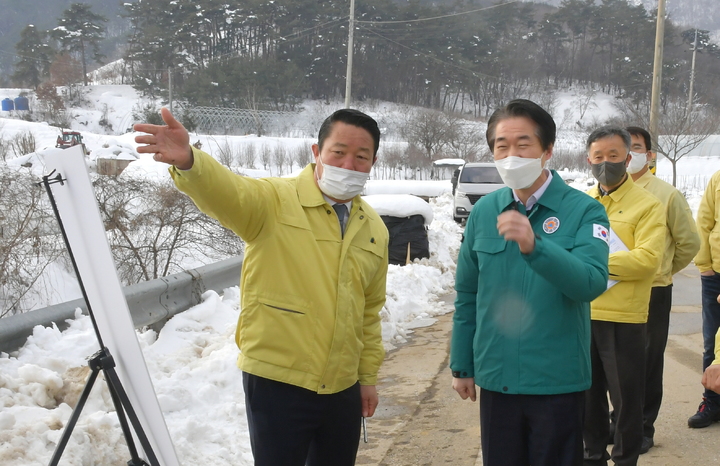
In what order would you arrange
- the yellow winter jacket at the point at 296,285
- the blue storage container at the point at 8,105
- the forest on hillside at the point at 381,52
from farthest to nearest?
the forest on hillside at the point at 381,52, the blue storage container at the point at 8,105, the yellow winter jacket at the point at 296,285

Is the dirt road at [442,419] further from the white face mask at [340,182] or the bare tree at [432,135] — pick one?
the bare tree at [432,135]

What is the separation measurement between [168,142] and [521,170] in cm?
148

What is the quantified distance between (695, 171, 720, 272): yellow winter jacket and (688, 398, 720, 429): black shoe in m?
1.09

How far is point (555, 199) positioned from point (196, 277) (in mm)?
4491

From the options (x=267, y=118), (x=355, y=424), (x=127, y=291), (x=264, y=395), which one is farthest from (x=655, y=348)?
(x=267, y=118)

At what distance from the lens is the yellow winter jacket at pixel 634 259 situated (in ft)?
12.6

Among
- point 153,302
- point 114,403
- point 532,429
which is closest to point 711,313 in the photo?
point 532,429

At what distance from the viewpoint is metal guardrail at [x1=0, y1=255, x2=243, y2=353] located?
14.5 feet

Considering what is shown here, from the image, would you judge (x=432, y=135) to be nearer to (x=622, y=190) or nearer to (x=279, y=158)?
(x=279, y=158)

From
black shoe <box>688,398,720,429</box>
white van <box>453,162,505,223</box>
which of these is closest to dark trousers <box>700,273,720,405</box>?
black shoe <box>688,398,720,429</box>

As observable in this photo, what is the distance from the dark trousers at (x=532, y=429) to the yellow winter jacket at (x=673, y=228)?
7.58 ft

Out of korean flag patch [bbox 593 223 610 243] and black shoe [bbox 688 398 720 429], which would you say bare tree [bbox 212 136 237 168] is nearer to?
black shoe [bbox 688 398 720 429]

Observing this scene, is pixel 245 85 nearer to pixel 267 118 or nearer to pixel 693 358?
pixel 267 118

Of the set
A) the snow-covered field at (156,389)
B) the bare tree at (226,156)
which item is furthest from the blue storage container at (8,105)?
the snow-covered field at (156,389)
